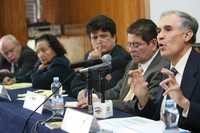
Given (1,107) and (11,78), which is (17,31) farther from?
(1,107)

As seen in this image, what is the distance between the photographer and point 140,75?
2209mm

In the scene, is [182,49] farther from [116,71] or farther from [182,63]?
[116,71]

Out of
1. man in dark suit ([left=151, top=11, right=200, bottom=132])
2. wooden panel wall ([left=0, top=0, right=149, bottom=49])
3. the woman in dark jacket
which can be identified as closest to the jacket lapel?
man in dark suit ([left=151, top=11, right=200, bottom=132])

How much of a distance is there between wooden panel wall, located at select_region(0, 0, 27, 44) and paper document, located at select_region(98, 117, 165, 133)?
482cm

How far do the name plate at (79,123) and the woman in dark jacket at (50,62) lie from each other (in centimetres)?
155

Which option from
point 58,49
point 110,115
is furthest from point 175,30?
point 58,49

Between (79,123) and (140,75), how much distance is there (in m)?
0.53

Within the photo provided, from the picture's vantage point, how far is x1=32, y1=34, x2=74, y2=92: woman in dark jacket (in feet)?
11.5

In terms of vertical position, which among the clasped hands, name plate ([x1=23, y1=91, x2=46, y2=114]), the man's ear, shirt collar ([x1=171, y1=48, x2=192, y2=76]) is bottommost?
Result: name plate ([x1=23, y1=91, x2=46, y2=114])

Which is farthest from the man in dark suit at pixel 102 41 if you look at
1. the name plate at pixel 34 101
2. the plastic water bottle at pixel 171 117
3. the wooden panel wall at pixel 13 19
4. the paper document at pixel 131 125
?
the wooden panel wall at pixel 13 19

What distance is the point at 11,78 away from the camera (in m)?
4.07

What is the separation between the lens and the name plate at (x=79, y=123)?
178cm

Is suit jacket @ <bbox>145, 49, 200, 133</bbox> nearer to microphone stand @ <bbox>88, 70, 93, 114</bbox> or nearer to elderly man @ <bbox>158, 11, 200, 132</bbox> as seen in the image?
elderly man @ <bbox>158, 11, 200, 132</bbox>

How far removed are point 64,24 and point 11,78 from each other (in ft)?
10.8
